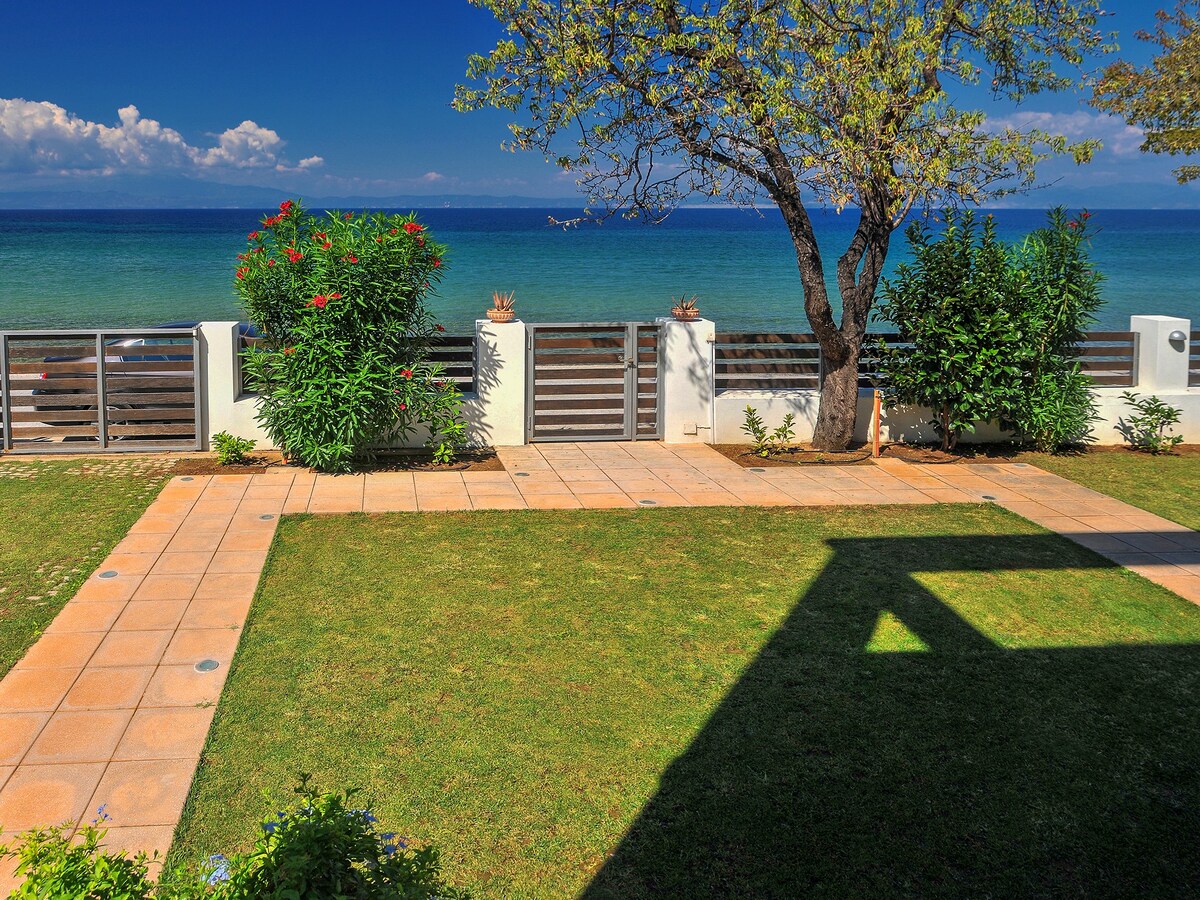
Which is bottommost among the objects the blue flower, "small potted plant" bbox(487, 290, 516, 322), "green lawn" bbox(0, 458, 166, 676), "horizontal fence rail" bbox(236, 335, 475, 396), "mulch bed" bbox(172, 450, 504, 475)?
"green lawn" bbox(0, 458, 166, 676)

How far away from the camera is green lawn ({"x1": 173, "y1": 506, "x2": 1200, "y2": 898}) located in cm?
377

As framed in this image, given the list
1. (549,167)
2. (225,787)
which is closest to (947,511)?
(549,167)

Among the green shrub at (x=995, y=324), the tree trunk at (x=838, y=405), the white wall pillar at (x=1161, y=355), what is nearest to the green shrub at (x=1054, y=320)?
the green shrub at (x=995, y=324)

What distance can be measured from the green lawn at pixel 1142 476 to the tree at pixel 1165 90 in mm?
3944

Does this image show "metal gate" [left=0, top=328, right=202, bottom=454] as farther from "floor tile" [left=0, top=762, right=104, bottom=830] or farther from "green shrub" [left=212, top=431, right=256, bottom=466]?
"floor tile" [left=0, top=762, right=104, bottom=830]

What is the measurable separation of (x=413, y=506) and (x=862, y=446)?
5092mm

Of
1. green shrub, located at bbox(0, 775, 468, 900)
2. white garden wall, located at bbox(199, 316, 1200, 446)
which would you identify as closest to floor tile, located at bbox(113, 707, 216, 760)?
green shrub, located at bbox(0, 775, 468, 900)

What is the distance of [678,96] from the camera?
9688mm

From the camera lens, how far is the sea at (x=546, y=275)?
37.8 m

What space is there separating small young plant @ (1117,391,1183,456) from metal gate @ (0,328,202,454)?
9650 millimetres

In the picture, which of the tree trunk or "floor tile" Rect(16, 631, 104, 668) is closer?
"floor tile" Rect(16, 631, 104, 668)

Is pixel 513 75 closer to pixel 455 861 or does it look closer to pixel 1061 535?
pixel 1061 535

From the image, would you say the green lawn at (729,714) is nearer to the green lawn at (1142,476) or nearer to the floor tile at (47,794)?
the floor tile at (47,794)

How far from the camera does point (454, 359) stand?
10984mm
